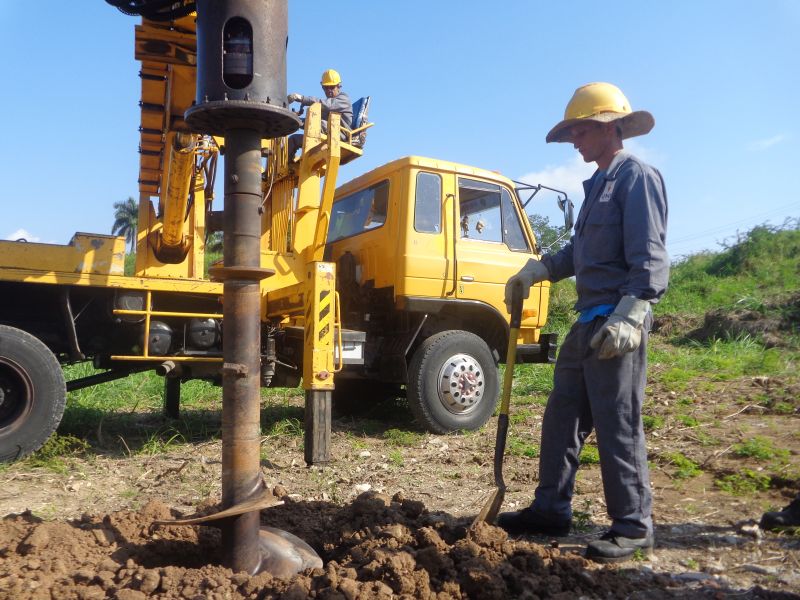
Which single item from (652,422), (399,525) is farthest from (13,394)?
(652,422)

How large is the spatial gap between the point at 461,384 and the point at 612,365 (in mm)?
3499

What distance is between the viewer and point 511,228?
696 centimetres

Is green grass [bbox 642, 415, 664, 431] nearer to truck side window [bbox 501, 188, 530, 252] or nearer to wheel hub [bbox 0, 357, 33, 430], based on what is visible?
truck side window [bbox 501, 188, 530, 252]

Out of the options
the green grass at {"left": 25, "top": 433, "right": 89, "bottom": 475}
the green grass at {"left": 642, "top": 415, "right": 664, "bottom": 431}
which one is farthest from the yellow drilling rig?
the green grass at {"left": 642, "top": 415, "right": 664, "bottom": 431}

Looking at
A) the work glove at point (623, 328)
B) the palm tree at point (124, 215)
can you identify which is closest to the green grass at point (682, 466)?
the work glove at point (623, 328)

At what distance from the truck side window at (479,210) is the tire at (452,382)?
1.02m

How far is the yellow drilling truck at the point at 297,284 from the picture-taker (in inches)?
203

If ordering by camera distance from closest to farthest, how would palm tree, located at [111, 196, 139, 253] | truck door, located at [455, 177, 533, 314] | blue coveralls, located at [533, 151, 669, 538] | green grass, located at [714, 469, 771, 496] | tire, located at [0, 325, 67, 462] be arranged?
blue coveralls, located at [533, 151, 669, 538], green grass, located at [714, 469, 771, 496], tire, located at [0, 325, 67, 462], truck door, located at [455, 177, 533, 314], palm tree, located at [111, 196, 139, 253]

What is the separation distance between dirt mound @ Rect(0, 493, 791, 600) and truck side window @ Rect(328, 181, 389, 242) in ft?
13.1

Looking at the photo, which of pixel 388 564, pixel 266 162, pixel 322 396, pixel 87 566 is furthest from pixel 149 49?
pixel 388 564

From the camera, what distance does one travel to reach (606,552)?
2.74 metres

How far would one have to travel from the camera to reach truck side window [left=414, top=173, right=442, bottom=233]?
633 centimetres

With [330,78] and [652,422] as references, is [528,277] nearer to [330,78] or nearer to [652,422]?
[652,422]

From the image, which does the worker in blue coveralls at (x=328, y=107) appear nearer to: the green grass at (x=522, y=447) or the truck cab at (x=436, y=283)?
the truck cab at (x=436, y=283)
